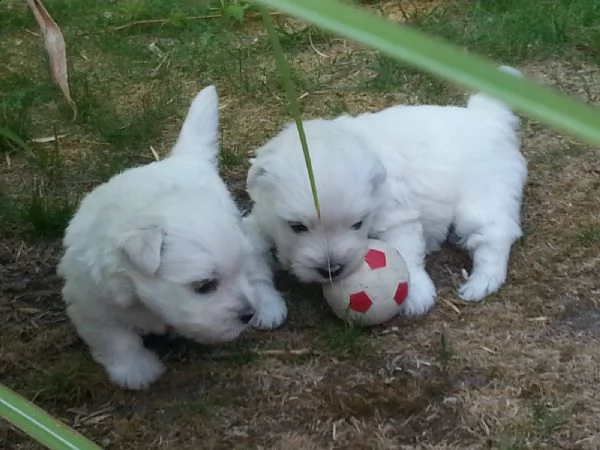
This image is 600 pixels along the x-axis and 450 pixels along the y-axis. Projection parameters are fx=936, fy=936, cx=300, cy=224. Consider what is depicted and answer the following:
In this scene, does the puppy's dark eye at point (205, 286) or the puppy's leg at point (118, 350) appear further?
the puppy's leg at point (118, 350)

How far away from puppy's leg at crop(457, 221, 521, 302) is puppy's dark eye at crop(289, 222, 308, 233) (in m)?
0.56

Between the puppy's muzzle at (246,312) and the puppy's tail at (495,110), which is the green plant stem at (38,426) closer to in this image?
the puppy's muzzle at (246,312)

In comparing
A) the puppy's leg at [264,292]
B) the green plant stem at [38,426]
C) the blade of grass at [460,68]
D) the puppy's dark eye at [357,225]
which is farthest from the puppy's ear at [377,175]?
the blade of grass at [460,68]

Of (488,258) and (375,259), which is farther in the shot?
(488,258)

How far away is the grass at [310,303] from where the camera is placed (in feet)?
7.73

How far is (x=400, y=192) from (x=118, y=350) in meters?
1.00

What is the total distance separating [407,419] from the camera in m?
2.35

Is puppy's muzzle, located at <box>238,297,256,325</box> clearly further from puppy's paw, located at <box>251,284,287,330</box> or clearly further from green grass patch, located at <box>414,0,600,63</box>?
green grass patch, located at <box>414,0,600,63</box>

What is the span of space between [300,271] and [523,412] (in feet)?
2.39

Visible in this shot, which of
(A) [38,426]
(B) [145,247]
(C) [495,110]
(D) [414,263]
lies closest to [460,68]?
(A) [38,426]

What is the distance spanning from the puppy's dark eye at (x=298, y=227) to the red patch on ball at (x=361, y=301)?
23 centimetres

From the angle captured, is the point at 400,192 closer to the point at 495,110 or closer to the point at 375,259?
the point at 375,259

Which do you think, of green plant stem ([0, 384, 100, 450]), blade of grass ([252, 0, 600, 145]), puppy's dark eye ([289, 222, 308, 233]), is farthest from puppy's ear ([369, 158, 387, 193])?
blade of grass ([252, 0, 600, 145])

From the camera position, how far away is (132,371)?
248cm
